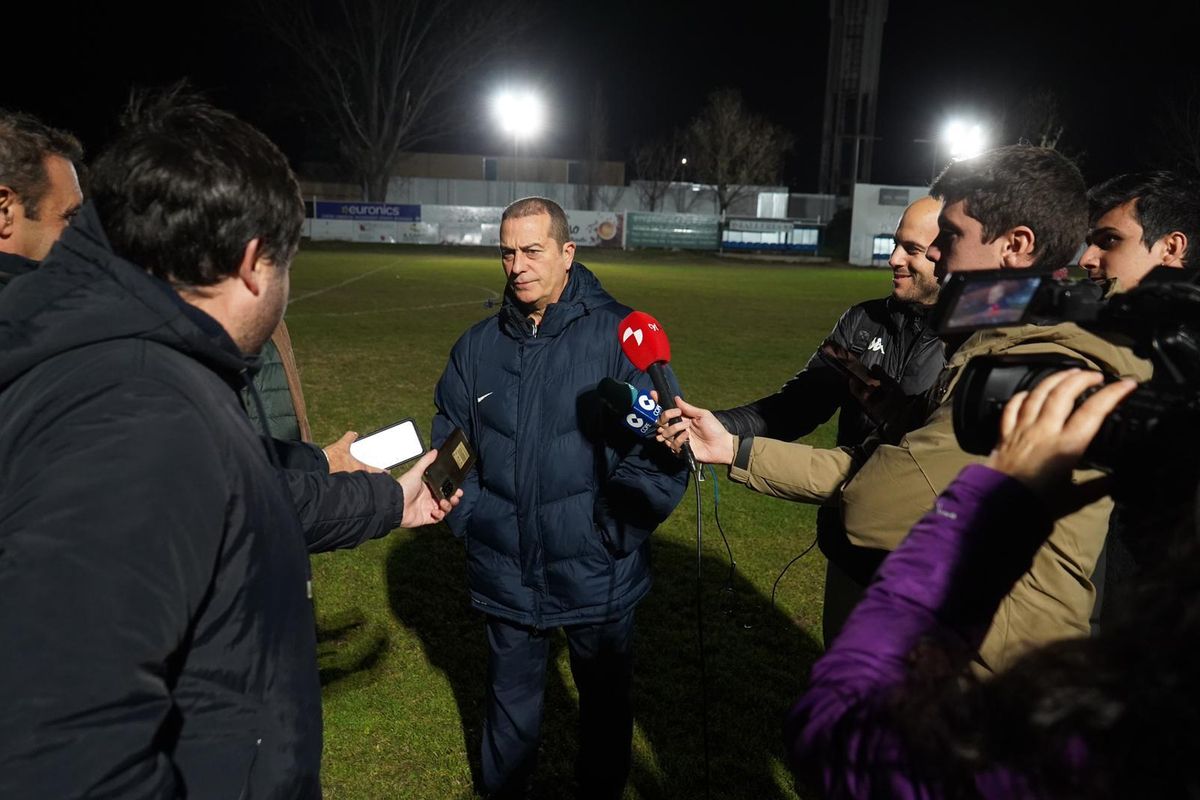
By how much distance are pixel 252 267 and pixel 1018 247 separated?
1.83m

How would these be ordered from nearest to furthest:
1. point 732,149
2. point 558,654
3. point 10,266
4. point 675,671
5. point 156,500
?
point 156,500 → point 10,266 → point 675,671 → point 558,654 → point 732,149

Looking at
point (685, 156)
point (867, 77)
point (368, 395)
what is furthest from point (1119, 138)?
point (368, 395)

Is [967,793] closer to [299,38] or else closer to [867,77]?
[299,38]

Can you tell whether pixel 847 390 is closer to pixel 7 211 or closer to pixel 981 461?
pixel 981 461

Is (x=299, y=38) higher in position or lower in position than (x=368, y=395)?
higher

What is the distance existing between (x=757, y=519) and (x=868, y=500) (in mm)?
4663

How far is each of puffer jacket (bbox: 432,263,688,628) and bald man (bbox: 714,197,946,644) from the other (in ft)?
1.55

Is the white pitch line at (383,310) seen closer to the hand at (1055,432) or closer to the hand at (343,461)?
the hand at (343,461)

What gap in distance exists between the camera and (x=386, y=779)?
3557 mm

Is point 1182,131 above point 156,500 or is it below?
above

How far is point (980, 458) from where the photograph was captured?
1.94 meters

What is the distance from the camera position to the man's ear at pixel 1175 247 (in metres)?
3.36

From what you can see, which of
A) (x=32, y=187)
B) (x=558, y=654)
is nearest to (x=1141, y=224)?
(x=558, y=654)

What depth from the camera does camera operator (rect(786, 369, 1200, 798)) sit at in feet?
2.88
